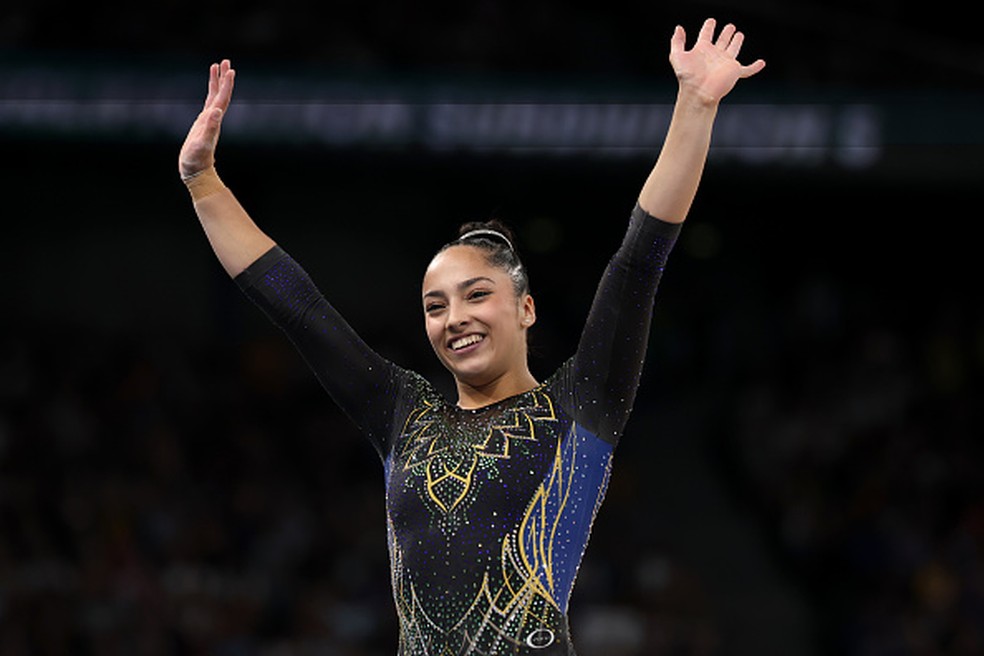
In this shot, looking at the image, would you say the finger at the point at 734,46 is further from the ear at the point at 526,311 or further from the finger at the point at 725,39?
the ear at the point at 526,311

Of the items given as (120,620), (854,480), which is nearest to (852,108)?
(854,480)

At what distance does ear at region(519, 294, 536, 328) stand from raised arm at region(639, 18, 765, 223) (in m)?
0.44

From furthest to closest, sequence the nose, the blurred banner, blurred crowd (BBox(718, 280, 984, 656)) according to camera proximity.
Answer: blurred crowd (BBox(718, 280, 984, 656)) < the blurred banner < the nose

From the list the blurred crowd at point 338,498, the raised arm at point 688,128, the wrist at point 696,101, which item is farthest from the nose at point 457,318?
the blurred crowd at point 338,498

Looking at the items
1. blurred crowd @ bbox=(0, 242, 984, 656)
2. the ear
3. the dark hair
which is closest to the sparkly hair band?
the dark hair

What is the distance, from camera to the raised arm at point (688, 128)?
2867mm

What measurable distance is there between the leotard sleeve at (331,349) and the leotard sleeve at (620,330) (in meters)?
0.45

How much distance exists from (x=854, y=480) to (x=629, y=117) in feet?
9.55

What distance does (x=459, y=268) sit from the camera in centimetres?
316

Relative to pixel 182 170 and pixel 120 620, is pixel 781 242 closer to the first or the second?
pixel 120 620

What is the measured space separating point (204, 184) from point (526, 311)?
79 centimetres

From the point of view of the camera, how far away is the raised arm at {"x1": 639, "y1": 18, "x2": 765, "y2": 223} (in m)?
2.87

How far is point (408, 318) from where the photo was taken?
11.2 meters

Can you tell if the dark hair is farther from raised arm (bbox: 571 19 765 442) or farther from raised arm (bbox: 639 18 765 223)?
raised arm (bbox: 639 18 765 223)
